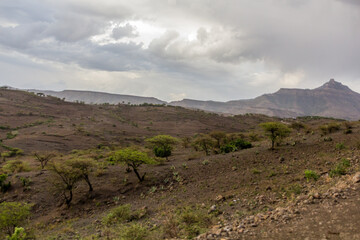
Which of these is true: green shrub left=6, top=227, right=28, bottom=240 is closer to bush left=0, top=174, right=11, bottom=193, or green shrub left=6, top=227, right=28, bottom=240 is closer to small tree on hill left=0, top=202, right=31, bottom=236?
small tree on hill left=0, top=202, right=31, bottom=236

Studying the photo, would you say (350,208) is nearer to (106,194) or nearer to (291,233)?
(291,233)

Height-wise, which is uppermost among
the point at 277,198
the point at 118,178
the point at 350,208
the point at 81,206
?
the point at 350,208

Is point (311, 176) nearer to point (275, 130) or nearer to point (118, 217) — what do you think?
point (275, 130)

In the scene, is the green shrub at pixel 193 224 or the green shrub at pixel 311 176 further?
the green shrub at pixel 311 176

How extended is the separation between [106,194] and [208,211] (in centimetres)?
921

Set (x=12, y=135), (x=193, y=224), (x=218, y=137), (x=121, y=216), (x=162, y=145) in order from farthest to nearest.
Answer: (x=12, y=135) < (x=218, y=137) < (x=162, y=145) < (x=121, y=216) < (x=193, y=224)

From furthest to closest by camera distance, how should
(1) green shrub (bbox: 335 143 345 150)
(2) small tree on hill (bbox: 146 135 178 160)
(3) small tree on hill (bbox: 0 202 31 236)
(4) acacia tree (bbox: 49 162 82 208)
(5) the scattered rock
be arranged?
(2) small tree on hill (bbox: 146 135 178 160) → (1) green shrub (bbox: 335 143 345 150) → (4) acacia tree (bbox: 49 162 82 208) → (5) the scattered rock → (3) small tree on hill (bbox: 0 202 31 236)

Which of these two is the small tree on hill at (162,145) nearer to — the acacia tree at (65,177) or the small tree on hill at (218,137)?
the small tree on hill at (218,137)

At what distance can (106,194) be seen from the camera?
1608 cm

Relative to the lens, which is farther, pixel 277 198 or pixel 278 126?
pixel 278 126

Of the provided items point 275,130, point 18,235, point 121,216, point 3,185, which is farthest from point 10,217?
point 275,130

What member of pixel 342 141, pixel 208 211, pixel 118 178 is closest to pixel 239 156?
pixel 342 141

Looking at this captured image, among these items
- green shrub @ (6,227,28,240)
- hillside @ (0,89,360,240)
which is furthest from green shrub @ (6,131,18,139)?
green shrub @ (6,227,28,240)

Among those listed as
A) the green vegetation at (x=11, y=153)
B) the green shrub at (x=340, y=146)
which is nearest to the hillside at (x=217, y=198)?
the green shrub at (x=340, y=146)
